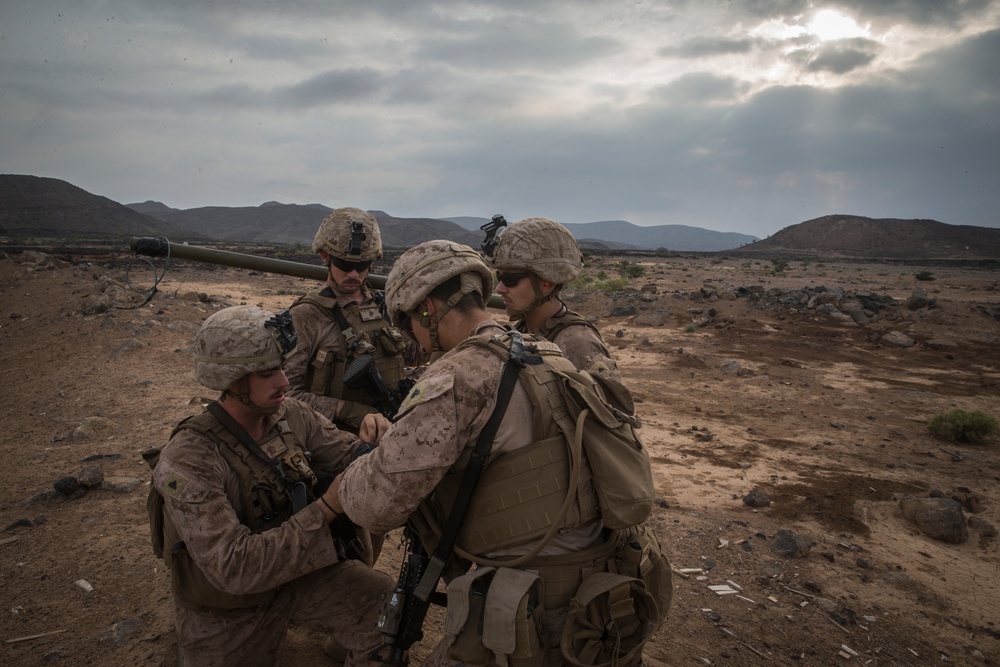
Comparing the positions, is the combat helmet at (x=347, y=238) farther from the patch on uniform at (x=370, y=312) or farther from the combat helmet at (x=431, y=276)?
the combat helmet at (x=431, y=276)

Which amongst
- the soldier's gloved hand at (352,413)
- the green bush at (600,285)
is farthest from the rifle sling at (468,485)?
the green bush at (600,285)

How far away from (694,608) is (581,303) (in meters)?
15.5

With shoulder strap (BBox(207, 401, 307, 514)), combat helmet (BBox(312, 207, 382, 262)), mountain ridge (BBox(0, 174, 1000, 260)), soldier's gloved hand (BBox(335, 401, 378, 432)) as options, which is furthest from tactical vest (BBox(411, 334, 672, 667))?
mountain ridge (BBox(0, 174, 1000, 260))

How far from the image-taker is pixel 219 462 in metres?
2.52

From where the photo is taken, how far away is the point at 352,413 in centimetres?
373

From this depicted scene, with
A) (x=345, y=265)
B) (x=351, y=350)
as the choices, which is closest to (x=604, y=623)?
(x=351, y=350)

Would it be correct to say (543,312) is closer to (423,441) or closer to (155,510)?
(423,441)

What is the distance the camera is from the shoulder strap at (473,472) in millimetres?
2041

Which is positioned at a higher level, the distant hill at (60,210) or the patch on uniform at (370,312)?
the distant hill at (60,210)

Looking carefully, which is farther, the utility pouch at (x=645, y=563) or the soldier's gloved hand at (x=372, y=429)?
the soldier's gloved hand at (x=372, y=429)

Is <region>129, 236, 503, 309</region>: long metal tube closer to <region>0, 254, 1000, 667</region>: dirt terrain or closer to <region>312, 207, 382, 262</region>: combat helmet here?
<region>312, 207, 382, 262</region>: combat helmet

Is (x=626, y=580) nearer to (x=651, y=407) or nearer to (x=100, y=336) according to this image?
(x=651, y=407)

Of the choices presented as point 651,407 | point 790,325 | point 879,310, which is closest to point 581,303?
point 790,325

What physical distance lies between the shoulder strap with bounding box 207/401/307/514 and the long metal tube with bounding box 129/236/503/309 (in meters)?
1.53
